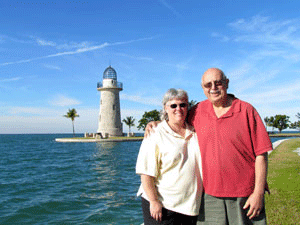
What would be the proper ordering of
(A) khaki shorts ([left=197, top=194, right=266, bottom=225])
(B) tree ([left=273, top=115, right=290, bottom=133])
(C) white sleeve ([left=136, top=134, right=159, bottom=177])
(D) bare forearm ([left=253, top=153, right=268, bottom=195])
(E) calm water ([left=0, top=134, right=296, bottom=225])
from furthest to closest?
1. (B) tree ([left=273, top=115, right=290, bottom=133])
2. (E) calm water ([left=0, top=134, right=296, bottom=225])
3. (C) white sleeve ([left=136, top=134, right=159, bottom=177])
4. (A) khaki shorts ([left=197, top=194, right=266, bottom=225])
5. (D) bare forearm ([left=253, top=153, right=268, bottom=195])

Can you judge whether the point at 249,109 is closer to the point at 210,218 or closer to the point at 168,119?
the point at 168,119

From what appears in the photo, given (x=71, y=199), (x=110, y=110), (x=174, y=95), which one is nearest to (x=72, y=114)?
(x=110, y=110)

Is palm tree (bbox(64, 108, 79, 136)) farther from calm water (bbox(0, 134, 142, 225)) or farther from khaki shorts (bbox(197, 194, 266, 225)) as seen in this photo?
khaki shorts (bbox(197, 194, 266, 225))

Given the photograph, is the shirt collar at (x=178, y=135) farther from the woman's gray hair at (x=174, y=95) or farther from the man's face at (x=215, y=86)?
the man's face at (x=215, y=86)

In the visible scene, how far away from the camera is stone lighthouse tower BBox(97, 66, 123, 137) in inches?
1923

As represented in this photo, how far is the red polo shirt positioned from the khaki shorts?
0.28 ft

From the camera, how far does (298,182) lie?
24.5 ft

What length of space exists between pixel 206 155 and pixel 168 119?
0.63m

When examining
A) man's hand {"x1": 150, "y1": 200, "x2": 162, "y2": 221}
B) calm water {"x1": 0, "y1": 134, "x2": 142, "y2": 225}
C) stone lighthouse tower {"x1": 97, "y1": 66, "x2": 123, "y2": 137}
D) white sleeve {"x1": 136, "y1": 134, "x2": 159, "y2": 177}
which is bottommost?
calm water {"x1": 0, "y1": 134, "x2": 142, "y2": 225}

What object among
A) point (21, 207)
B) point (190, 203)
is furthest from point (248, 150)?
point (21, 207)

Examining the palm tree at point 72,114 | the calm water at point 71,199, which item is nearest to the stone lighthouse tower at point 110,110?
the palm tree at point 72,114

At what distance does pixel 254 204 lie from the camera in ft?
8.42

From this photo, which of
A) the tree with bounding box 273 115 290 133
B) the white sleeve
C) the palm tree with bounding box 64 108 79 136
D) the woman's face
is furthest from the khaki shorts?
the tree with bounding box 273 115 290 133

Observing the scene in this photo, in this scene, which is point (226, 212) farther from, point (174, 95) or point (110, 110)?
point (110, 110)
